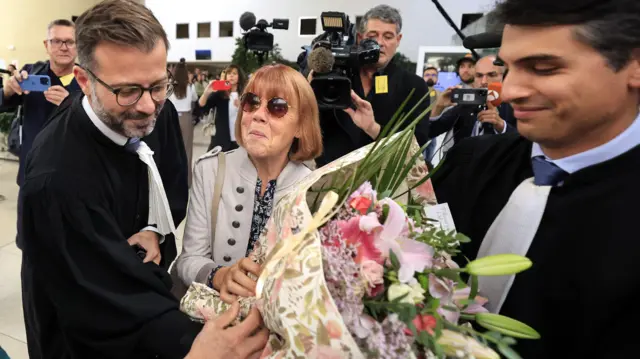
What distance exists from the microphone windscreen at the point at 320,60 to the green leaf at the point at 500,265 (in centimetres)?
156

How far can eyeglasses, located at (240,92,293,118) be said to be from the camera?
151cm

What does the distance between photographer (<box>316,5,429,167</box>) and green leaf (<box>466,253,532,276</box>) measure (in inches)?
63.5

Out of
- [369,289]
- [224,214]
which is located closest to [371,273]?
[369,289]

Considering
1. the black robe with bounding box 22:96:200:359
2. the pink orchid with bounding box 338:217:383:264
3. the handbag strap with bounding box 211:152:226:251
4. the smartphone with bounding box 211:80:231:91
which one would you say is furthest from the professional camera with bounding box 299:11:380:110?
the smartphone with bounding box 211:80:231:91

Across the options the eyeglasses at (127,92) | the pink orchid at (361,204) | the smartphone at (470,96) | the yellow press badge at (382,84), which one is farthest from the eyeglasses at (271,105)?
the smartphone at (470,96)

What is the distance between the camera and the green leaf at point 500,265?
0.66 metres

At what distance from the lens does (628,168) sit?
32.6 inches

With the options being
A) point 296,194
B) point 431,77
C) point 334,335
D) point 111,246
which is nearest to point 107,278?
point 111,246

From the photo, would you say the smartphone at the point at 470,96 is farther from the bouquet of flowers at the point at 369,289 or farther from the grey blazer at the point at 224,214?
the bouquet of flowers at the point at 369,289

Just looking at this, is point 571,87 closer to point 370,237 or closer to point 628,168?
point 628,168

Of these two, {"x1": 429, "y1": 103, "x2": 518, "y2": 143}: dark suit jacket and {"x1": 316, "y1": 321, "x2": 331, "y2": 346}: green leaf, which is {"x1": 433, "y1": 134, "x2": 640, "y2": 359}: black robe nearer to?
{"x1": 316, "y1": 321, "x2": 331, "y2": 346}: green leaf

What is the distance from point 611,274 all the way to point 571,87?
1.19ft

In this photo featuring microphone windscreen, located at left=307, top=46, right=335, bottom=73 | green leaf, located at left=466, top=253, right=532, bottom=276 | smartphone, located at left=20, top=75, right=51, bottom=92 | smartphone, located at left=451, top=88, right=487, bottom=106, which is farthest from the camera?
smartphone, located at left=20, top=75, right=51, bottom=92

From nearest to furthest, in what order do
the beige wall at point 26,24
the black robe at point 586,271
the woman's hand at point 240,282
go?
the black robe at point 586,271, the woman's hand at point 240,282, the beige wall at point 26,24
